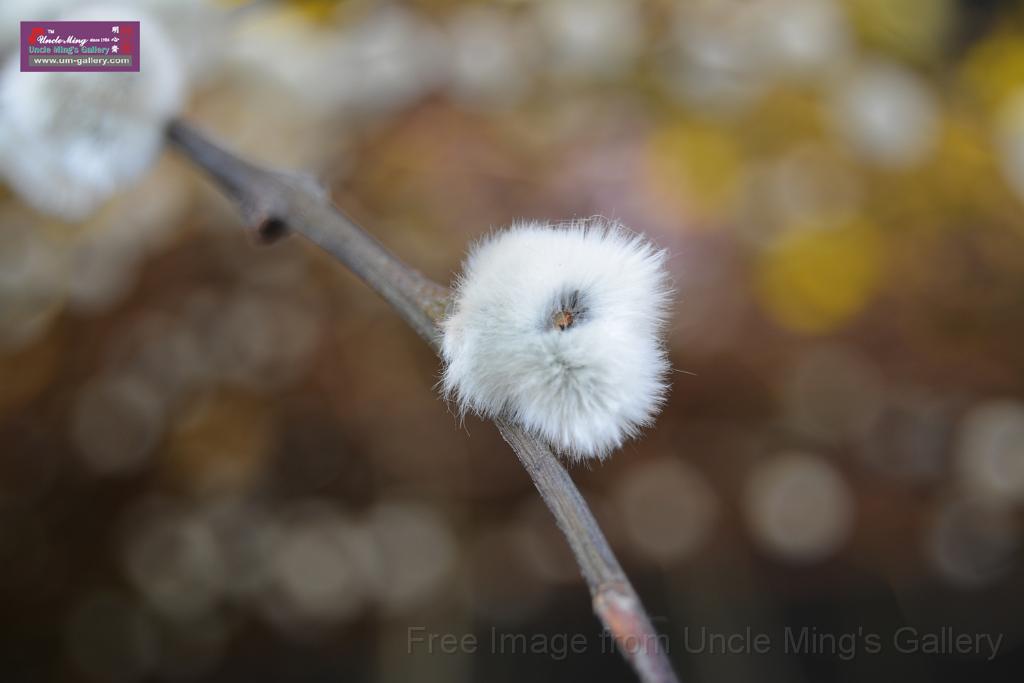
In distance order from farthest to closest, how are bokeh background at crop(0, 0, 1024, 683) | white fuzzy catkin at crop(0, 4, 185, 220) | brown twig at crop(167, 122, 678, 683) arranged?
bokeh background at crop(0, 0, 1024, 683), white fuzzy catkin at crop(0, 4, 185, 220), brown twig at crop(167, 122, 678, 683)

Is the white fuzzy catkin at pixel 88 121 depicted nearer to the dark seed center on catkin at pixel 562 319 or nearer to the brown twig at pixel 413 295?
the brown twig at pixel 413 295

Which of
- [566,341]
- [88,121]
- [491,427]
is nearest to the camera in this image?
[566,341]

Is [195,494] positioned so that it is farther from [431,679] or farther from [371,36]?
[371,36]

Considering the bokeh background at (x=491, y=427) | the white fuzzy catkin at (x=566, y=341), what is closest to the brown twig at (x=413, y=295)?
the white fuzzy catkin at (x=566, y=341)

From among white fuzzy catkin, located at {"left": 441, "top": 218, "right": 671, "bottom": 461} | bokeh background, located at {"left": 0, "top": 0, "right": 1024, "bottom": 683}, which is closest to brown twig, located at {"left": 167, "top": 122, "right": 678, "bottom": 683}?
white fuzzy catkin, located at {"left": 441, "top": 218, "right": 671, "bottom": 461}

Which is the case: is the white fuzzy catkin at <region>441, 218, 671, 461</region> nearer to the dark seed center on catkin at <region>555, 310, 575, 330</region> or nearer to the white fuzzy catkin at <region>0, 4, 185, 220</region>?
the dark seed center on catkin at <region>555, 310, 575, 330</region>

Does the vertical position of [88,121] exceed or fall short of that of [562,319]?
it exceeds it

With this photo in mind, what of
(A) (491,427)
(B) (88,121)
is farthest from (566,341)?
(A) (491,427)

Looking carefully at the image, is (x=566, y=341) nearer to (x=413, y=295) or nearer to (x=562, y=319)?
(x=562, y=319)
